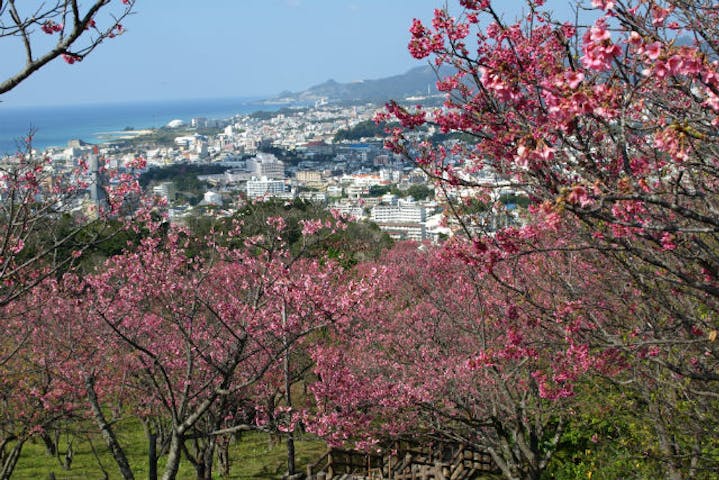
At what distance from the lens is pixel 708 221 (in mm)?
2271

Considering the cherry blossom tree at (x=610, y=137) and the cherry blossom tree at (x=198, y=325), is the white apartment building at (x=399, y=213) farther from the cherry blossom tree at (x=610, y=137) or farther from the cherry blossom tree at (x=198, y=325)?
the cherry blossom tree at (x=610, y=137)

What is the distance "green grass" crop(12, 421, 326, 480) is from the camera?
38.7 ft

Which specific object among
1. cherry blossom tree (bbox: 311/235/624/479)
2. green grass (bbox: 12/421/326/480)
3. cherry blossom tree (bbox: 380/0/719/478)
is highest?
cherry blossom tree (bbox: 380/0/719/478)

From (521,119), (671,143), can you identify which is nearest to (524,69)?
(521,119)

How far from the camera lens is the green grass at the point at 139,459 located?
11.8 meters

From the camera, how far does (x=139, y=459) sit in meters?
13.0

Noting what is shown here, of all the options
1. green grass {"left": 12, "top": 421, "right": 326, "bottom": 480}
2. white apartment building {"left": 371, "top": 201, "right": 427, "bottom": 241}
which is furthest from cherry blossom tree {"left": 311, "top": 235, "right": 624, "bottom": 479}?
white apartment building {"left": 371, "top": 201, "right": 427, "bottom": 241}

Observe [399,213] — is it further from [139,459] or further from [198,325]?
[198,325]

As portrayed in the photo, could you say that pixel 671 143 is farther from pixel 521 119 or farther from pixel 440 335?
pixel 440 335

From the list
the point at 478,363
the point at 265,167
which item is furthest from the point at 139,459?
the point at 265,167

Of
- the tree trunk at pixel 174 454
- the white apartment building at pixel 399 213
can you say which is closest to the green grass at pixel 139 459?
the tree trunk at pixel 174 454

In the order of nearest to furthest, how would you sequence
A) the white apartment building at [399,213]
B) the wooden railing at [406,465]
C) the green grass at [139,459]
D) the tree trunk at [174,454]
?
the tree trunk at [174,454]
the wooden railing at [406,465]
the green grass at [139,459]
the white apartment building at [399,213]

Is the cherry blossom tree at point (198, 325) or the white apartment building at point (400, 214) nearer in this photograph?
the cherry blossom tree at point (198, 325)

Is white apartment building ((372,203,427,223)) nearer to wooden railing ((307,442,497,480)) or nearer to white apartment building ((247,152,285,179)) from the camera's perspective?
white apartment building ((247,152,285,179))
